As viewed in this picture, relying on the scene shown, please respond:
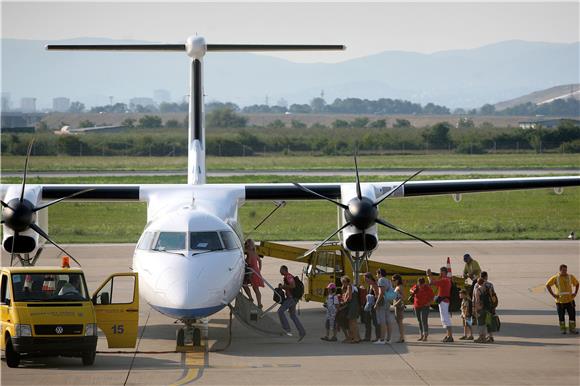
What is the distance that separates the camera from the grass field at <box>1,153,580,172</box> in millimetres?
75188

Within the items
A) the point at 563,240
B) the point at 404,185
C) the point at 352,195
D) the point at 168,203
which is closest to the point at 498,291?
the point at 404,185

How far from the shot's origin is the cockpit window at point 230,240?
1928 centimetres

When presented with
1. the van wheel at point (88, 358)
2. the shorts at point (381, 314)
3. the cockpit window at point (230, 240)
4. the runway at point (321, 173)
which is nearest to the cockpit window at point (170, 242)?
the cockpit window at point (230, 240)

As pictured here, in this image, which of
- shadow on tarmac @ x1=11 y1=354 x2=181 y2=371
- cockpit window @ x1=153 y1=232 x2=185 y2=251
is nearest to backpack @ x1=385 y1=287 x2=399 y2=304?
cockpit window @ x1=153 y1=232 x2=185 y2=251

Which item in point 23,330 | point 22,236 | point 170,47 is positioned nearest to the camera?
point 23,330

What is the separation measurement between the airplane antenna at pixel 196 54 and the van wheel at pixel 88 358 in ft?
24.3

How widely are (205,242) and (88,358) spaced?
3210 millimetres

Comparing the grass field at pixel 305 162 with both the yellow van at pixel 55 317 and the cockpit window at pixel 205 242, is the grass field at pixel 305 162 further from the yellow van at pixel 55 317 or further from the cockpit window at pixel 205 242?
the yellow van at pixel 55 317

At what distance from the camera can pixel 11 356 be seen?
16953mm

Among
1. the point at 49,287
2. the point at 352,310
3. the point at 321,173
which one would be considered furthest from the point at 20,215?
the point at 321,173

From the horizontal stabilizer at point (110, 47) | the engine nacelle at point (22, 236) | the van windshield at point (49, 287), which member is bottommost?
the van windshield at point (49, 287)

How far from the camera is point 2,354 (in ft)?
60.0

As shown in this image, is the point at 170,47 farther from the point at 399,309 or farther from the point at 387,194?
the point at 399,309

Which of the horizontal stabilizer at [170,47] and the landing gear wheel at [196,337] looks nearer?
the landing gear wheel at [196,337]
